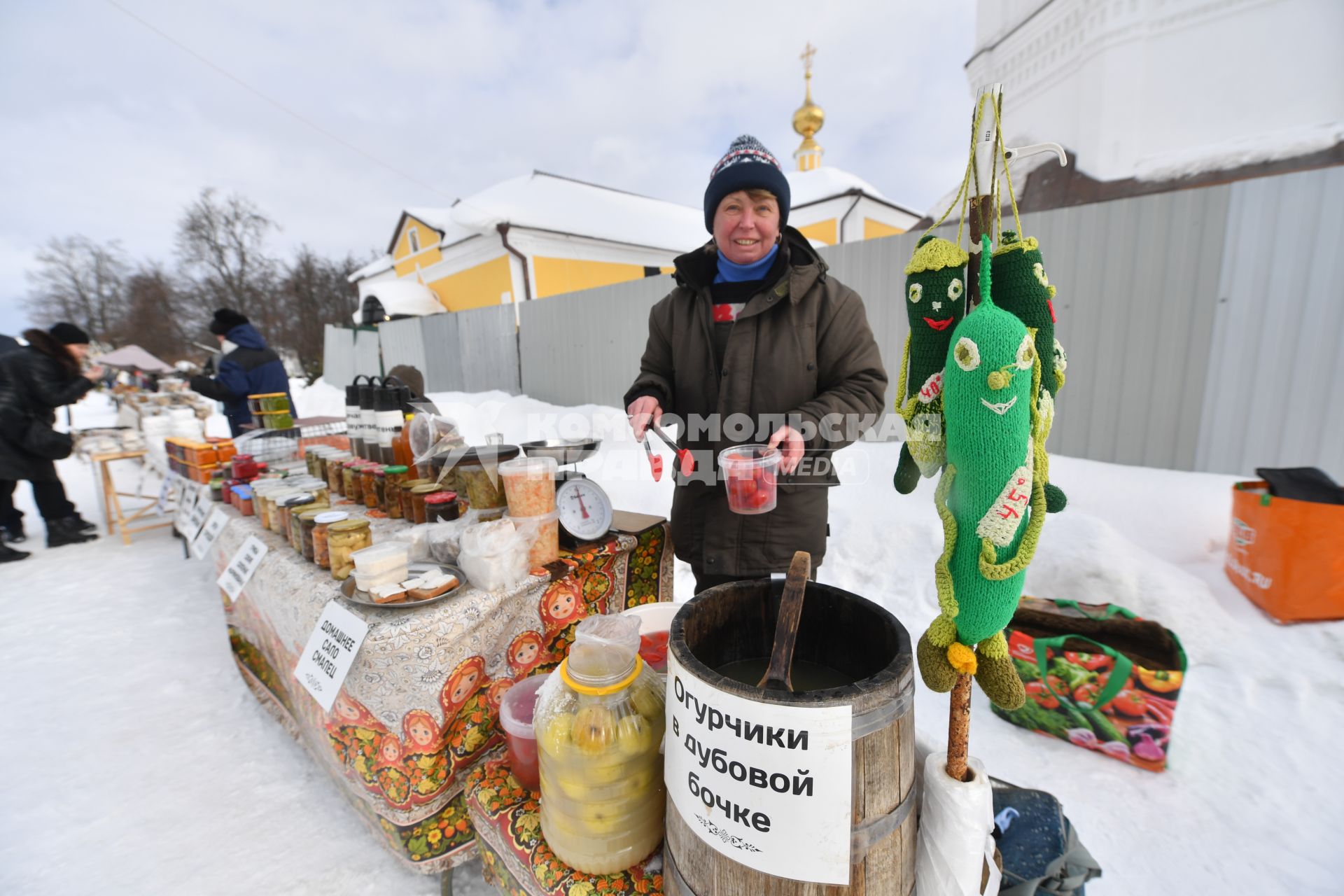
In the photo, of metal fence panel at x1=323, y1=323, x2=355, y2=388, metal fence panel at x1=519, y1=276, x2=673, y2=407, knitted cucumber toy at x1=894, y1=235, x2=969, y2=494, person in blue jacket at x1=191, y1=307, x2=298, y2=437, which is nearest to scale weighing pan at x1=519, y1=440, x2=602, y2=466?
knitted cucumber toy at x1=894, y1=235, x2=969, y2=494

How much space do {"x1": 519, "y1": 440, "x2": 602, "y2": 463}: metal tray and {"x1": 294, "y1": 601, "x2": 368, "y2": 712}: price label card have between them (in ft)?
2.43

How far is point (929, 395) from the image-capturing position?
998mm

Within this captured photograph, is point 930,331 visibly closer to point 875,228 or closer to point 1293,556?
point 1293,556

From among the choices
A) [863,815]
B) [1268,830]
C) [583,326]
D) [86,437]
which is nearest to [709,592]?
[863,815]

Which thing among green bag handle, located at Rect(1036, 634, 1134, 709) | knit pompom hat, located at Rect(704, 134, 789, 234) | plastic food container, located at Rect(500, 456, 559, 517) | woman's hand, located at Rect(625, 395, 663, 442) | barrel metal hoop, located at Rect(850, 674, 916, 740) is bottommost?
green bag handle, located at Rect(1036, 634, 1134, 709)

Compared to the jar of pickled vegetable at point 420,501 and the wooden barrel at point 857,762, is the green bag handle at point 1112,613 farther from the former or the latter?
the jar of pickled vegetable at point 420,501

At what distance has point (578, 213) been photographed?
16797mm

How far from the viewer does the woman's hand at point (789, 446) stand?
4.55 feet

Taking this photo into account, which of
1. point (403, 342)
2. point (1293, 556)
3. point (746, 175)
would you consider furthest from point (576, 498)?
point (403, 342)

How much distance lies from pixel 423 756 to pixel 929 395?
5.65 feet

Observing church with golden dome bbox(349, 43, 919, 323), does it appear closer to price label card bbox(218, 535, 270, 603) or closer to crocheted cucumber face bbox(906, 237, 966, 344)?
price label card bbox(218, 535, 270, 603)

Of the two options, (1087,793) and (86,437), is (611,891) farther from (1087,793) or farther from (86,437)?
(86,437)

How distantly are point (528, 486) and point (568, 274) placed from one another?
15280 mm

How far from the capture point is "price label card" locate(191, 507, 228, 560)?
2.63 meters
